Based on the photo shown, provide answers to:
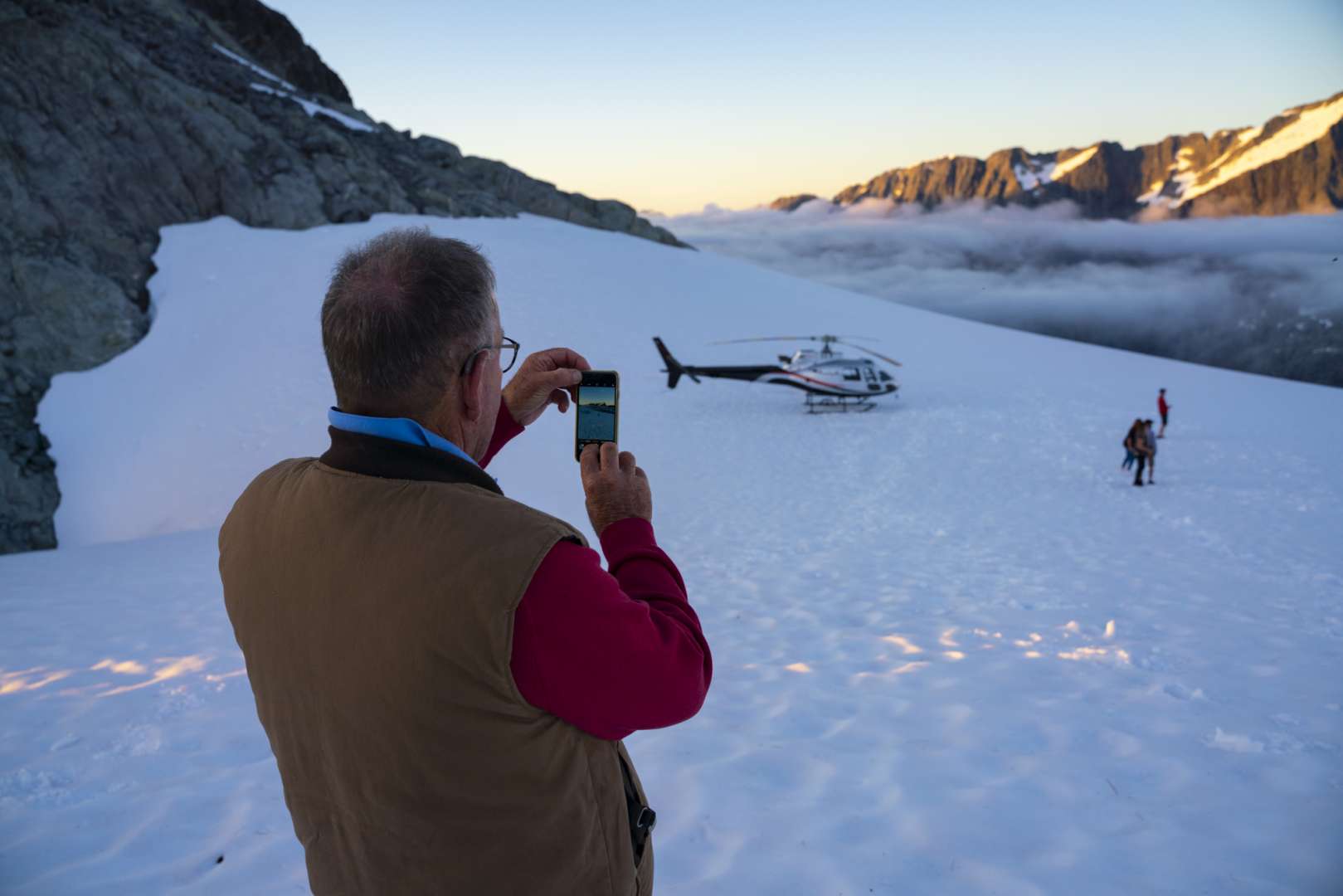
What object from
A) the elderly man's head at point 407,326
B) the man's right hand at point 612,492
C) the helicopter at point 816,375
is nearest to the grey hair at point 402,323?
the elderly man's head at point 407,326

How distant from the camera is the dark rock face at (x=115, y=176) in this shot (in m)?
16.4

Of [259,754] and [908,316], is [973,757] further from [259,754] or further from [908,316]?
[908,316]

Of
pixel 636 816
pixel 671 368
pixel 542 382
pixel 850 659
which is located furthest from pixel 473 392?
pixel 671 368

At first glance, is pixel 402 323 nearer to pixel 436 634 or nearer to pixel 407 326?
pixel 407 326

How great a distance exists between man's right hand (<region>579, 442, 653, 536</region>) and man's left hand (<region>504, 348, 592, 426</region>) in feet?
1.69

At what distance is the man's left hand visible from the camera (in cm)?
228

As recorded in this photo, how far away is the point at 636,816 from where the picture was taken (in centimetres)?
169

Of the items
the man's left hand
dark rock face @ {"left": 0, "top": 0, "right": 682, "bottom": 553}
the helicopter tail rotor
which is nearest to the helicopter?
the helicopter tail rotor

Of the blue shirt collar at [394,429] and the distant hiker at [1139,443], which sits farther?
the distant hiker at [1139,443]

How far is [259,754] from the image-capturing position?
462cm

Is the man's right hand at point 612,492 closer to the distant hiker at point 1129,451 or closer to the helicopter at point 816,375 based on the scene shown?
the distant hiker at point 1129,451

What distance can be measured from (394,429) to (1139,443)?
16.2m

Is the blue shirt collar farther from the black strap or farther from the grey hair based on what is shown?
the black strap

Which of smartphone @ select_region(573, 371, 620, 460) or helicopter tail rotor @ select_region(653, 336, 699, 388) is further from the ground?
smartphone @ select_region(573, 371, 620, 460)
